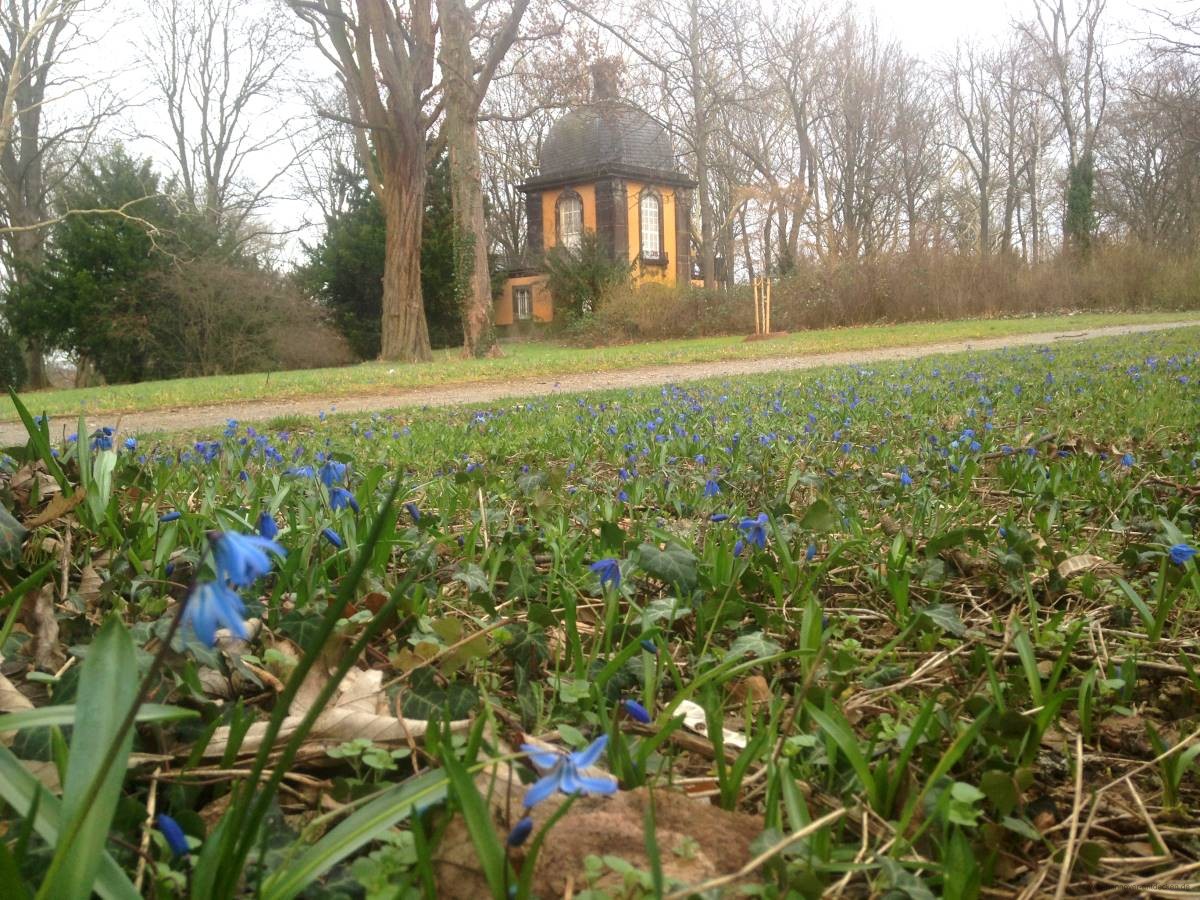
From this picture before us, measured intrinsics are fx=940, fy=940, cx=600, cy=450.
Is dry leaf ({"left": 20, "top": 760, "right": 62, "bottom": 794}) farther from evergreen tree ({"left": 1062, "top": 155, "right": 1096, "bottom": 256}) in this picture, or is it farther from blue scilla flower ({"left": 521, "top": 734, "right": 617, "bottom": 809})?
evergreen tree ({"left": 1062, "top": 155, "right": 1096, "bottom": 256})


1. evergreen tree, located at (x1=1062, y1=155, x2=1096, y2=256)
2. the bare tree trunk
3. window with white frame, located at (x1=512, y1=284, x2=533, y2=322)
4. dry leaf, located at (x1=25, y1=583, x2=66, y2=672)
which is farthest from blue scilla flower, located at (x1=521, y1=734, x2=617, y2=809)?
window with white frame, located at (x1=512, y1=284, x2=533, y2=322)

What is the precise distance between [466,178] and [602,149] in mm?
21866

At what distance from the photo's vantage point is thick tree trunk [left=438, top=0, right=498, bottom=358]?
20405 millimetres

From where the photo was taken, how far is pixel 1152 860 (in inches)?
48.0

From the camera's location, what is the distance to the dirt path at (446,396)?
29.4 ft

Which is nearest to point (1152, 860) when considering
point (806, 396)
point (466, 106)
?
point (806, 396)

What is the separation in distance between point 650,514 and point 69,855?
2.33 m

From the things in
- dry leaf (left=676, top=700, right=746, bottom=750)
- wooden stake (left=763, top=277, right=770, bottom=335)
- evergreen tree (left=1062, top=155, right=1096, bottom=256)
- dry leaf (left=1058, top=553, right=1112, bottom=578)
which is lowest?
dry leaf (left=676, top=700, right=746, bottom=750)

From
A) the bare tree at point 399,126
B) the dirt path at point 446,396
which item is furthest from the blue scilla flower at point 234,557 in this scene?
the bare tree at point 399,126

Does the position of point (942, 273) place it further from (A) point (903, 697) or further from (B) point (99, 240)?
(A) point (903, 697)

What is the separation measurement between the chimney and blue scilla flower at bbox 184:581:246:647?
71.0ft

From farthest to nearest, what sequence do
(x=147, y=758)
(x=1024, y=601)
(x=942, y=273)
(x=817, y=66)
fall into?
(x=817, y=66) < (x=942, y=273) < (x=1024, y=601) < (x=147, y=758)

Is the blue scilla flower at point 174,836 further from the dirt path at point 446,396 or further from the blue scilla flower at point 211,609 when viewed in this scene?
the dirt path at point 446,396

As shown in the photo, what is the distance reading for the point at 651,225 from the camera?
4356cm
